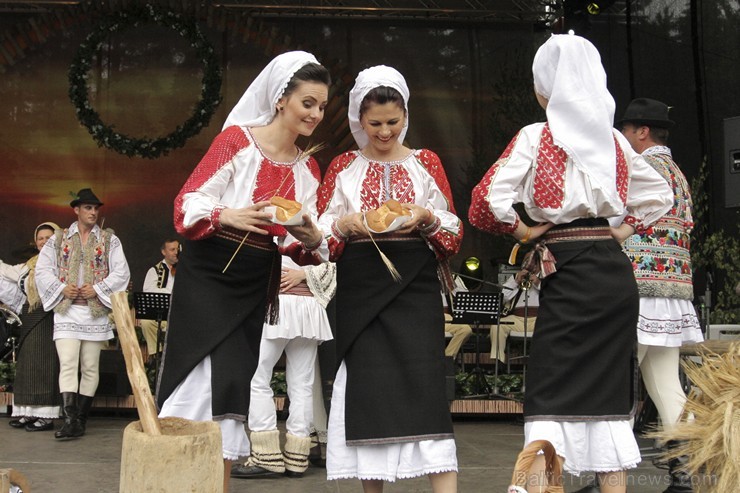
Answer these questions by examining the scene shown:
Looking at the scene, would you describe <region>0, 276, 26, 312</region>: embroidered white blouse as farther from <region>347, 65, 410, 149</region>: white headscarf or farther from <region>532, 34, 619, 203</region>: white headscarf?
<region>532, 34, 619, 203</region>: white headscarf

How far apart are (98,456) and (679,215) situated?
12.9ft

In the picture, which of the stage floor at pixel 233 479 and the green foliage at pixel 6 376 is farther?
the green foliage at pixel 6 376

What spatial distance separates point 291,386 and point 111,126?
26.6ft

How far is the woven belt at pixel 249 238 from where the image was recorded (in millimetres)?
3600

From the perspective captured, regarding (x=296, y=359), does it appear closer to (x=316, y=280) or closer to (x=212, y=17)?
(x=316, y=280)

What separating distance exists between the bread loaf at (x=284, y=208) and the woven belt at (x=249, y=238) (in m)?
0.21

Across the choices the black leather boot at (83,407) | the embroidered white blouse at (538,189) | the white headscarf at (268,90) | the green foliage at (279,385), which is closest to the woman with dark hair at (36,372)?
the black leather boot at (83,407)

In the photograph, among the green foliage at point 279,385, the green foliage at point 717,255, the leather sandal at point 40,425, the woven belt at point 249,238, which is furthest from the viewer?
the green foliage at point 279,385

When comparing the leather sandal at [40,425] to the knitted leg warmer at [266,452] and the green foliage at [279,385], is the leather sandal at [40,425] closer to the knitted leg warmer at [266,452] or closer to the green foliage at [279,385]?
the green foliage at [279,385]

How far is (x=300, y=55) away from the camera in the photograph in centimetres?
370

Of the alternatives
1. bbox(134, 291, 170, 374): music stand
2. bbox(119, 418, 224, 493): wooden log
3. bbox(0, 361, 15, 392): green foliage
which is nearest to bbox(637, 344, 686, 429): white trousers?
bbox(119, 418, 224, 493): wooden log

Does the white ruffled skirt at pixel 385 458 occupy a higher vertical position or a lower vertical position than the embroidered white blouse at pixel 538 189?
lower

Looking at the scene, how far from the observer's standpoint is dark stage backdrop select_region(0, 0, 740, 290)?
513 inches

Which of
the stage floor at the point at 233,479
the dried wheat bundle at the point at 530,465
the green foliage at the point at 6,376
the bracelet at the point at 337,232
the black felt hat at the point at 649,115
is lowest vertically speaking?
the stage floor at the point at 233,479
